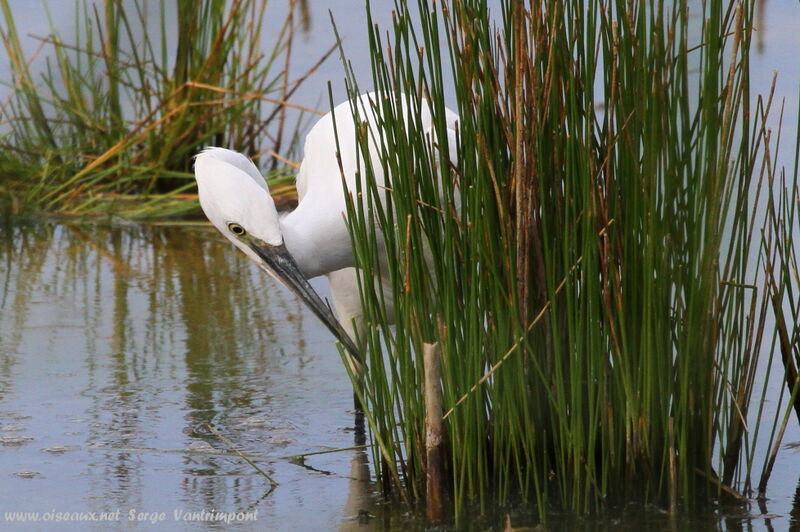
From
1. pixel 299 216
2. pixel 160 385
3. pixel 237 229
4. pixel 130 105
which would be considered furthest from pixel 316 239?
pixel 130 105

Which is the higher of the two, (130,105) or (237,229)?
(130,105)

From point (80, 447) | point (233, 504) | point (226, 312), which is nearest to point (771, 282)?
point (233, 504)

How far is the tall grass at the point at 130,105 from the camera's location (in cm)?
549

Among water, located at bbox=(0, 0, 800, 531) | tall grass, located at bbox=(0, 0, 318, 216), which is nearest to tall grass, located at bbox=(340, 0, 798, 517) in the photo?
water, located at bbox=(0, 0, 800, 531)

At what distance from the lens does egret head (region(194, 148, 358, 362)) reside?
2623mm

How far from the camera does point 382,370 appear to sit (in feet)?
7.53

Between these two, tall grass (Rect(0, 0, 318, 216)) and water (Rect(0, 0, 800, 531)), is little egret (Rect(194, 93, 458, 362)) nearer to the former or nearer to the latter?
water (Rect(0, 0, 800, 531))

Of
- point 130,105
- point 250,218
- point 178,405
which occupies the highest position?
point 130,105

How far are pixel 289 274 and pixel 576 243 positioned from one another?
0.76 m

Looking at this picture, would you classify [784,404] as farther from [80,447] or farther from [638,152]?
[80,447]

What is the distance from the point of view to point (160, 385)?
3420mm

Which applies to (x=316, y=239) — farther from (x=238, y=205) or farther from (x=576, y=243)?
(x=576, y=243)

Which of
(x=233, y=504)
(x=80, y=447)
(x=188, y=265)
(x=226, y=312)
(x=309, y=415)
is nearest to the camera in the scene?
(x=233, y=504)

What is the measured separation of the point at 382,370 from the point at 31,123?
407cm
